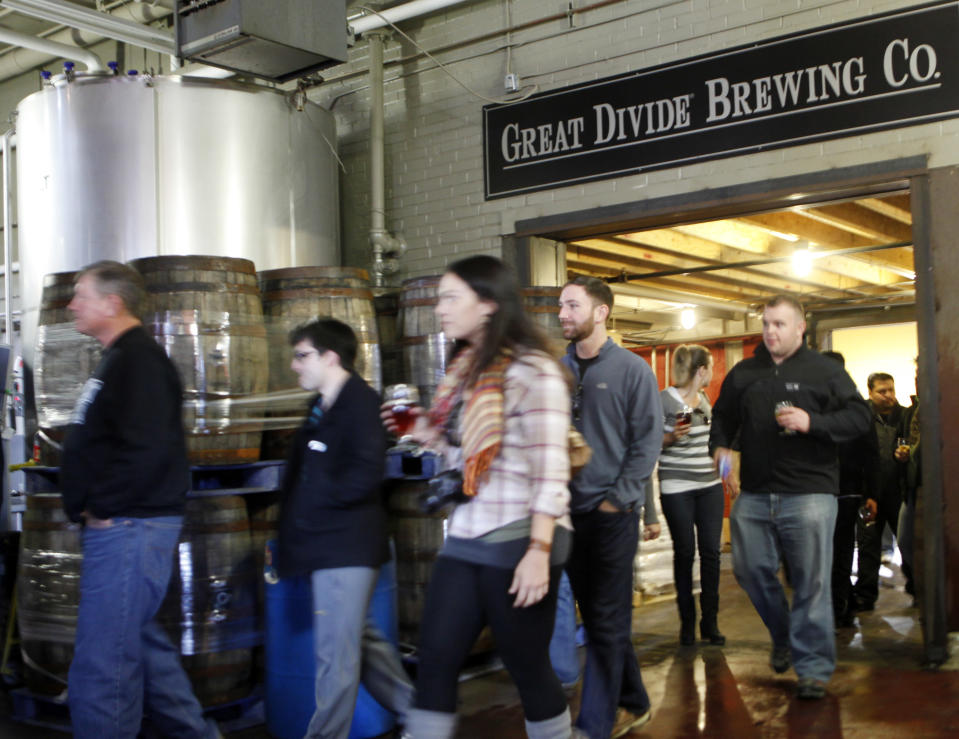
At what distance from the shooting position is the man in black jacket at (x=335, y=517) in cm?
354

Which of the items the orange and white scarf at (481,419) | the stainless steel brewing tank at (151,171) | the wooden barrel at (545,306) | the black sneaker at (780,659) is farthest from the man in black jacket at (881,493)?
the orange and white scarf at (481,419)

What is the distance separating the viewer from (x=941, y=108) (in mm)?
5090

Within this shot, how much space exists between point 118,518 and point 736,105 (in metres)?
4.04

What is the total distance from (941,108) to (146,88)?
467cm

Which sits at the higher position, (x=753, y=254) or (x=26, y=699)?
(x=753, y=254)

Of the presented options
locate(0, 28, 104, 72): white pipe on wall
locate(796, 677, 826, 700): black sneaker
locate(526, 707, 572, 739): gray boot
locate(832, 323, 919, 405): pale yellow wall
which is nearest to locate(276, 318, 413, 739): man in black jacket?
locate(526, 707, 572, 739): gray boot

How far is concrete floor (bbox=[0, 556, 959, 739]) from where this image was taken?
426 centimetres

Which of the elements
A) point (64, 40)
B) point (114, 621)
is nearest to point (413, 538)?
point (114, 621)

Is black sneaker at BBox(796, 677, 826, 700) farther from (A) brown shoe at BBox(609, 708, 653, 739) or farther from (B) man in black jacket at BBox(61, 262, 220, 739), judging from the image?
(B) man in black jacket at BBox(61, 262, 220, 739)

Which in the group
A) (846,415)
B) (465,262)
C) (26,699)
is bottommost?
(26,699)

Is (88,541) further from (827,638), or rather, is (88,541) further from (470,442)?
(827,638)

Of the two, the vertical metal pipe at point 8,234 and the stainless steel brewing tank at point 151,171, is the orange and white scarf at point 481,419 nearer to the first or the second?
the stainless steel brewing tank at point 151,171

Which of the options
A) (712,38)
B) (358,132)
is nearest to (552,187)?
(712,38)

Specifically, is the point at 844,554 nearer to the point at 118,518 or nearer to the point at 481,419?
the point at 481,419
